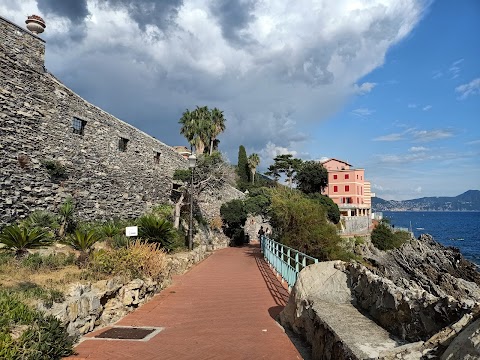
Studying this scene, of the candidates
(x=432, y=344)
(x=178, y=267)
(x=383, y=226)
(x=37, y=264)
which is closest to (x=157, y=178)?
(x=178, y=267)

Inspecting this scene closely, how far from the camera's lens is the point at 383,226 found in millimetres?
43719

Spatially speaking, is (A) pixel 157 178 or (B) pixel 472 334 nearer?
(B) pixel 472 334

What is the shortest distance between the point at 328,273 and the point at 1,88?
1156 cm

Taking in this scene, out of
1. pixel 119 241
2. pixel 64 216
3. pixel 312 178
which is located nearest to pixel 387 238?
pixel 312 178

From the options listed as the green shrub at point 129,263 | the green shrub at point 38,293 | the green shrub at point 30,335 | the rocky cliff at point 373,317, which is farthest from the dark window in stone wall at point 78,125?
the rocky cliff at point 373,317

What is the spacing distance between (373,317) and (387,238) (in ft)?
132

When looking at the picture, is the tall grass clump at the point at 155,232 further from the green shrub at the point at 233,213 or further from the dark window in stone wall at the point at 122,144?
the green shrub at the point at 233,213

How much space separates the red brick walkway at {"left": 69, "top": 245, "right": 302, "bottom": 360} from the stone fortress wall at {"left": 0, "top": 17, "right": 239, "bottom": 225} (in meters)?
6.10


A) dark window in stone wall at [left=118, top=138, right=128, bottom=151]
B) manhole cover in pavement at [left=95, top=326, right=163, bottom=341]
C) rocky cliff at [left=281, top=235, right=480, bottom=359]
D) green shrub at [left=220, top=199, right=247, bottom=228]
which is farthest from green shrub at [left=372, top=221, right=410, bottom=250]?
manhole cover in pavement at [left=95, top=326, right=163, bottom=341]

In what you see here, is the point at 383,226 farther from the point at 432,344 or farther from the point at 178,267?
the point at 432,344

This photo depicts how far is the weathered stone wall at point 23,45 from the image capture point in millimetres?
11396

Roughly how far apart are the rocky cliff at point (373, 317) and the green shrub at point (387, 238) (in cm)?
3799

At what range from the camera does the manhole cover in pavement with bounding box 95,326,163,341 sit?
19.4 feet

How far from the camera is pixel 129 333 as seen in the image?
620 centimetres
